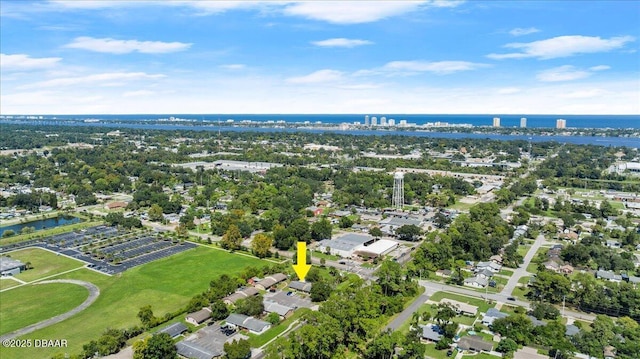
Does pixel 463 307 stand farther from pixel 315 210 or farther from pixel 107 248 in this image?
pixel 107 248

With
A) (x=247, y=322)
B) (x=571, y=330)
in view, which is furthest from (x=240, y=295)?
(x=571, y=330)

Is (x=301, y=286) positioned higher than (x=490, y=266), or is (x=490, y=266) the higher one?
(x=490, y=266)

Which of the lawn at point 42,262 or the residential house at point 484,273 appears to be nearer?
the residential house at point 484,273

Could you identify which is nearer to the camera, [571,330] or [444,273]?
[571,330]

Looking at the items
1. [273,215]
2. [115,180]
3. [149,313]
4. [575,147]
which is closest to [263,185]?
[273,215]

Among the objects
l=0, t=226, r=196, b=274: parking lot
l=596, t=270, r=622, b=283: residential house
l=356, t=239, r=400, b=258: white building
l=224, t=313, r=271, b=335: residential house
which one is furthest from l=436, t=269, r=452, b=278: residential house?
l=0, t=226, r=196, b=274: parking lot

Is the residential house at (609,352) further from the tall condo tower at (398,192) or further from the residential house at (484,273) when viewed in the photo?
the tall condo tower at (398,192)

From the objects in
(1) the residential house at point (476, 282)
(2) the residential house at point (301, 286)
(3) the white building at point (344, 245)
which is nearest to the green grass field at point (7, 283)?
(2) the residential house at point (301, 286)

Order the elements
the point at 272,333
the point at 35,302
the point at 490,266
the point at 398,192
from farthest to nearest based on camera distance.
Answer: the point at 398,192
the point at 490,266
the point at 35,302
the point at 272,333

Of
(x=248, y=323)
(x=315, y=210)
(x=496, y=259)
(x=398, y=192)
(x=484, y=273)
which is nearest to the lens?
(x=248, y=323)
